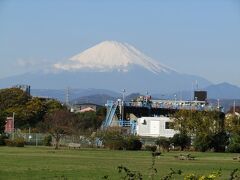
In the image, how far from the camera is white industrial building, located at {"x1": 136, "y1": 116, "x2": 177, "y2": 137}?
85000 mm

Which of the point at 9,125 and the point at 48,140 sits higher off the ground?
the point at 9,125

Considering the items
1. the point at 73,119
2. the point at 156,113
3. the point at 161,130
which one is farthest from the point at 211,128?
the point at 156,113

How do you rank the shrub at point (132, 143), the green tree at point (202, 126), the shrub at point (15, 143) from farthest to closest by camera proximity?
the green tree at point (202, 126)
the shrub at point (132, 143)
the shrub at point (15, 143)

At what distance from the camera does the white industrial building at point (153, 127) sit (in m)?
85.0

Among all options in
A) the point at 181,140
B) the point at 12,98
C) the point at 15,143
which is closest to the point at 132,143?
the point at 181,140

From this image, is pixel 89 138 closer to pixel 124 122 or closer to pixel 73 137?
pixel 73 137

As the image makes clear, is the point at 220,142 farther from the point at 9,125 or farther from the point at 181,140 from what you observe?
the point at 9,125

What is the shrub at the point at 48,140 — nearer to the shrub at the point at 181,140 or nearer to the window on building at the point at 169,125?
the shrub at the point at 181,140

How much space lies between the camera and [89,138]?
6869 centimetres

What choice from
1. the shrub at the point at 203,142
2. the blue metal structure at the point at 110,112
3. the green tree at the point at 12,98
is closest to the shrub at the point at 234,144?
the shrub at the point at 203,142

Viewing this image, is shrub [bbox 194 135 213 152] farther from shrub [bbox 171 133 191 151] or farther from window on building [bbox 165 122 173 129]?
window on building [bbox 165 122 173 129]

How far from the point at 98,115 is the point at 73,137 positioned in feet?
128

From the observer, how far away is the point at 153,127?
87062 mm

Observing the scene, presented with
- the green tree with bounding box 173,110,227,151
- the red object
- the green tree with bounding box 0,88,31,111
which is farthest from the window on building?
the green tree with bounding box 0,88,31,111
